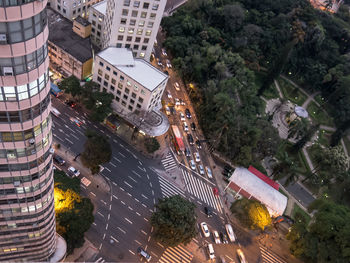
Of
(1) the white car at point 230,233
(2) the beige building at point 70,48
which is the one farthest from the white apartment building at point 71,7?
(1) the white car at point 230,233

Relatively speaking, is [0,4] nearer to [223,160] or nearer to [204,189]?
[204,189]

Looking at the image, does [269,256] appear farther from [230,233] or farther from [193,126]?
[193,126]

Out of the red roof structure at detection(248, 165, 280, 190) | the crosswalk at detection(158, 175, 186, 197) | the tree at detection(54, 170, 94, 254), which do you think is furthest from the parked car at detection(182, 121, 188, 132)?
the tree at detection(54, 170, 94, 254)

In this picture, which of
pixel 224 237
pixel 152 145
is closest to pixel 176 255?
pixel 224 237

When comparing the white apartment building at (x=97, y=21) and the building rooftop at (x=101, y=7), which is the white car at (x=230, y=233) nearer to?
the white apartment building at (x=97, y=21)

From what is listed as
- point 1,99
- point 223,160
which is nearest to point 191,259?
point 223,160

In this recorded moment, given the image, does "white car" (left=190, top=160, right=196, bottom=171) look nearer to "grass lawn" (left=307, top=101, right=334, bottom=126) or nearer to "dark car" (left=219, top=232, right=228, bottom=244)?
"dark car" (left=219, top=232, right=228, bottom=244)

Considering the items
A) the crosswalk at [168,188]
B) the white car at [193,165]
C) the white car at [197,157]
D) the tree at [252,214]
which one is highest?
the tree at [252,214]
